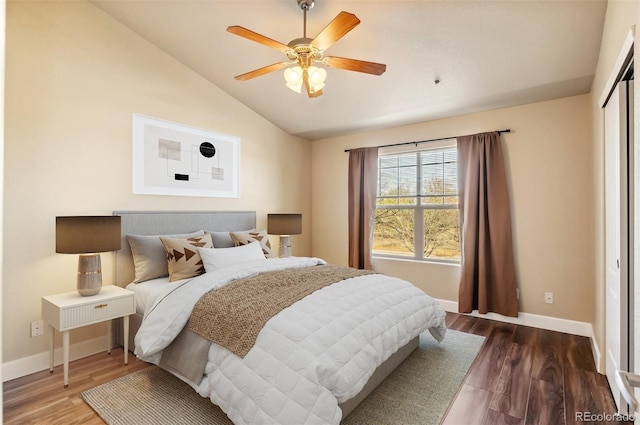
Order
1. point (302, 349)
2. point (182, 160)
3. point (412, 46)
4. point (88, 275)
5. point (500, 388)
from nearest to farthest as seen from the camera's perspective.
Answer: point (302, 349)
point (500, 388)
point (88, 275)
point (412, 46)
point (182, 160)

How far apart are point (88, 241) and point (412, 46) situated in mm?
3109

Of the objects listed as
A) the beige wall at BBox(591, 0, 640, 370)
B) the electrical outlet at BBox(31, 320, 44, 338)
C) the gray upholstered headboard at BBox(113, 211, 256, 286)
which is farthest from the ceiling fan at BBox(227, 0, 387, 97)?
the electrical outlet at BBox(31, 320, 44, 338)

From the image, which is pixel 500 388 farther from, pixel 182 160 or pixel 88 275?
pixel 182 160

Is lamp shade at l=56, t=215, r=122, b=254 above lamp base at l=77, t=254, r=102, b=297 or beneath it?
above

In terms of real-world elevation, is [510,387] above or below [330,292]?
below

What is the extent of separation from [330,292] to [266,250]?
66.0 inches

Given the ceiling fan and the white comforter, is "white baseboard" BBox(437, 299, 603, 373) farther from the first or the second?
the ceiling fan

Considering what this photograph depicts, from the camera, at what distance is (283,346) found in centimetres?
182

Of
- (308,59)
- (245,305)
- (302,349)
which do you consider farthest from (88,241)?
(308,59)

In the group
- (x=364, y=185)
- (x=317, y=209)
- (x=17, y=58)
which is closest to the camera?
(x=17, y=58)

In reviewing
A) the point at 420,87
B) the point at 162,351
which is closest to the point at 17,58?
the point at 162,351

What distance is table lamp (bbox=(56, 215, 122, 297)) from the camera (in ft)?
8.27

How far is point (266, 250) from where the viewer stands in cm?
393

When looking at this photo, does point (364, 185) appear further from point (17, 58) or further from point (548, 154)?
point (17, 58)
